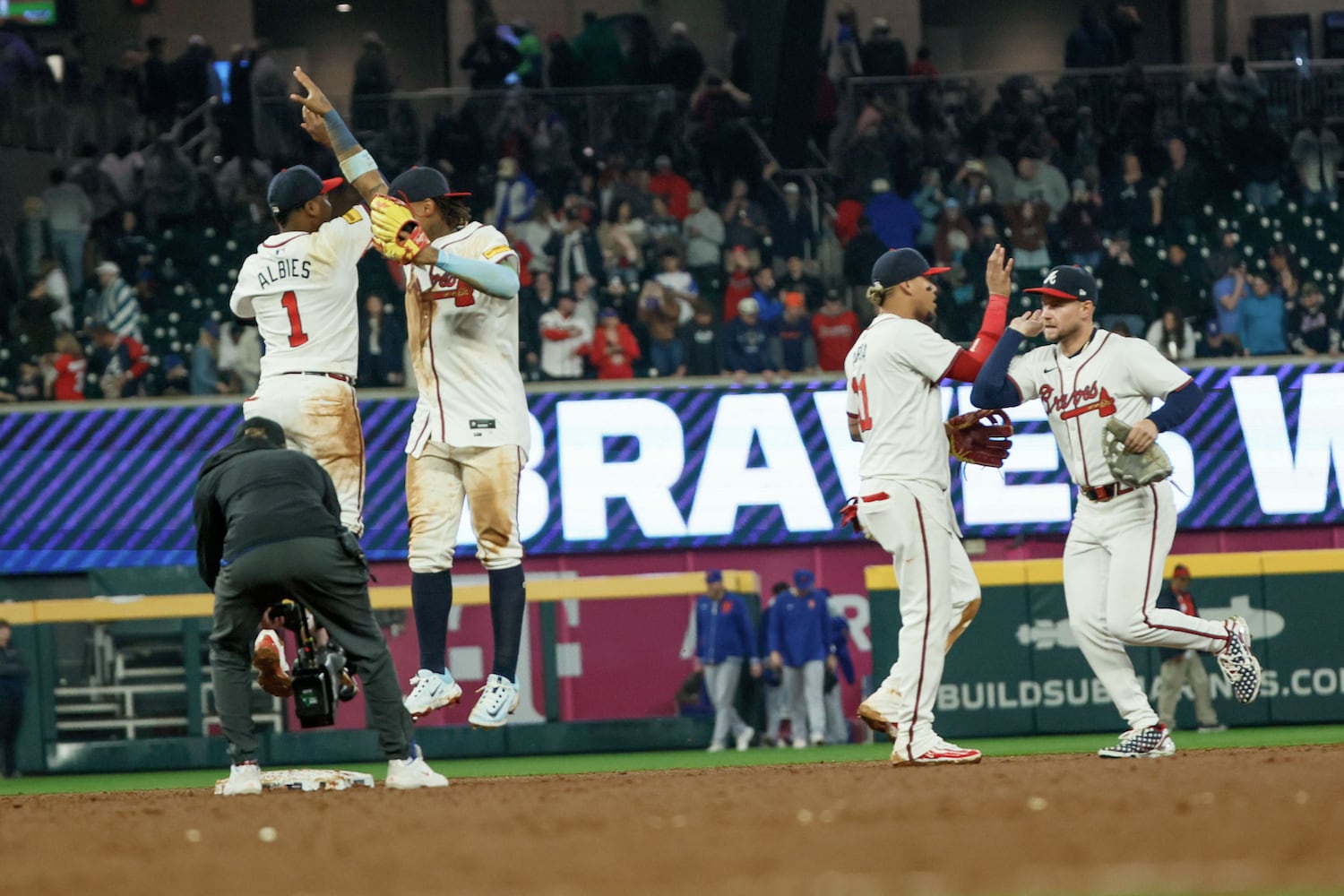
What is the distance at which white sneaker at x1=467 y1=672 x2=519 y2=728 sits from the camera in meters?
8.77

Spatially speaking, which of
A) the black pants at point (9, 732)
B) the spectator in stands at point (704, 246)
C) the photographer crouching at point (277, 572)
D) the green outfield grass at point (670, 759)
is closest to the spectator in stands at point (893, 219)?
the spectator in stands at point (704, 246)

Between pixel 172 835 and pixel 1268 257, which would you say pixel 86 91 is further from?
pixel 172 835

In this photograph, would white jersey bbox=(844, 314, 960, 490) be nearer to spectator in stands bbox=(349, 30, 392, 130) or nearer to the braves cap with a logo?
the braves cap with a logo

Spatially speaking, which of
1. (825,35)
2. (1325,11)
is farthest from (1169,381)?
(1325,11)

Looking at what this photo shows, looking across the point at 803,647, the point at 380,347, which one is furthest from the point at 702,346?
the point at 803,647

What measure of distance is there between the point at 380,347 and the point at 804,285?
15.8 ft

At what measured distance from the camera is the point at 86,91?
→ 2391 centimetres

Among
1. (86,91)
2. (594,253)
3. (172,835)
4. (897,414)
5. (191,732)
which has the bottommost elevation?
(191,732)

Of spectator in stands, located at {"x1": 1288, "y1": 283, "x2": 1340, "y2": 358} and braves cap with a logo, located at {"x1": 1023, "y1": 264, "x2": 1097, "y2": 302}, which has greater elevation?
braves cap with a logo, located at {"x1": 1023, "y1": 264, "x2": 1097, "y2": 302}

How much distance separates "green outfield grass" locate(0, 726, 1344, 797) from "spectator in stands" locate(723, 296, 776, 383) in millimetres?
4305

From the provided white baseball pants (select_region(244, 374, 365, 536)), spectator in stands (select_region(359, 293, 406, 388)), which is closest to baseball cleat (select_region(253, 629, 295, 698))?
white baseball pants (select_region(244, 374, 365, 536))

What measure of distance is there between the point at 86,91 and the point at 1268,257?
14.4 m

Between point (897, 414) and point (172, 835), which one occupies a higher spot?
point (897, 414)

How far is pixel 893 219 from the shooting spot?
73.5ft
